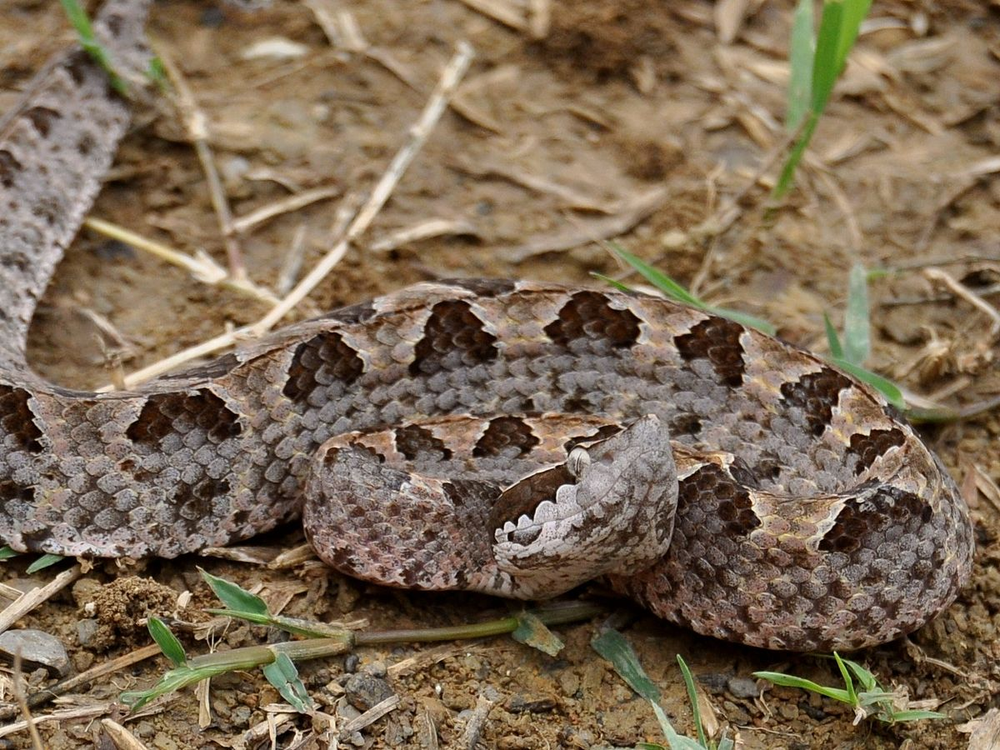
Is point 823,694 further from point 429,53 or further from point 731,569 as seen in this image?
point 429,53

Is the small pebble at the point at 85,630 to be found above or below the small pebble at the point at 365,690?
above

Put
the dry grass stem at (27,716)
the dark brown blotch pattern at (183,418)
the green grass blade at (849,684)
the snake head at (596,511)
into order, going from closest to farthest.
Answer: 1. the dry grass stem at (27,716)
2. the snake head at (596,511)
3. the green grass blade at (849,684)
4. the dark brown blotch pattern at (183,418)

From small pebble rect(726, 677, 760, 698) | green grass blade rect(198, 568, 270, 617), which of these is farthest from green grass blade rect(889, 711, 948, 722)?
green grass blade rect(198, 568, 270, 617)

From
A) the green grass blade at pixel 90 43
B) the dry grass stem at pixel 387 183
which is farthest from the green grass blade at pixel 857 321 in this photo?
the green grass blade at pixel 90 43

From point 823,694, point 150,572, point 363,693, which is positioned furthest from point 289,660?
point 823,694

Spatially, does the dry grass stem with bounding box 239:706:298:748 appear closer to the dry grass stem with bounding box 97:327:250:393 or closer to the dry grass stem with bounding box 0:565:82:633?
the dry grass stem with bounding box 0:565:82:633

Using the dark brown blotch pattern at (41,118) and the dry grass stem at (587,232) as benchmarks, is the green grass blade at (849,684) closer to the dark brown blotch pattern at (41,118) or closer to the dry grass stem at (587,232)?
the dry grass stem at (587,232)
